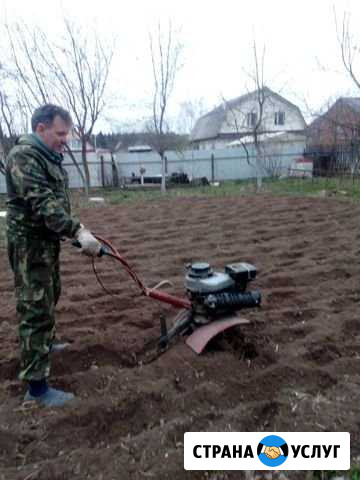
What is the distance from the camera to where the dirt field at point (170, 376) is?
6.86 ft

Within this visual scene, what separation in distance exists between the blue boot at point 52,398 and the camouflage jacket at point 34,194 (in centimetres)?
95

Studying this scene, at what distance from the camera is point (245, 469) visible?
76.8 inches

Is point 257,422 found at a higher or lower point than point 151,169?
lower

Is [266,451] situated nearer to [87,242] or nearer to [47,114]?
[87,242]

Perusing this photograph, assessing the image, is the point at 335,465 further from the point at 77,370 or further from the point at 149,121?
the point at 149,121

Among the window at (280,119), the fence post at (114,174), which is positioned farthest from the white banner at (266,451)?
the window at (280,119)

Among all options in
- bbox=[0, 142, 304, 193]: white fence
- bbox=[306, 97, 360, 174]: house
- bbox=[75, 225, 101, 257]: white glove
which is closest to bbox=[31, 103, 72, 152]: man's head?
bbox=[75, 225, 101, 257]: white glove

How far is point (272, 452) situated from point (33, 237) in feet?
5.64

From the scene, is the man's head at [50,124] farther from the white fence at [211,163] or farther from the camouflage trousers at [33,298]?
the white fence at [211,163]

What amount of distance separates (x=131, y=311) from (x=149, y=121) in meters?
16.9

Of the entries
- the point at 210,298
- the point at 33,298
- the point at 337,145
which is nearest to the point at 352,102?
the point at 337,145

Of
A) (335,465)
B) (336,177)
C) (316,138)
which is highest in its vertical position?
(316,138)

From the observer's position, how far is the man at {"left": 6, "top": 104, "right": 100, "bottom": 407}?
233 cm

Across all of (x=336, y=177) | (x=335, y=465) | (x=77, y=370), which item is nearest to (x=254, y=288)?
(x=77, y=370)
